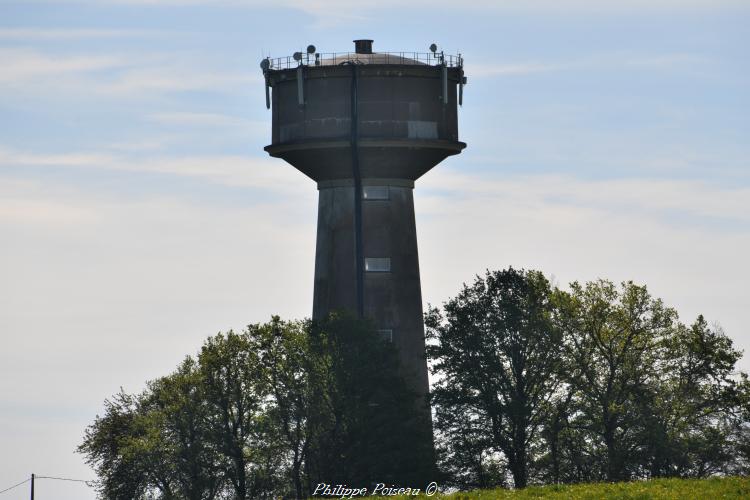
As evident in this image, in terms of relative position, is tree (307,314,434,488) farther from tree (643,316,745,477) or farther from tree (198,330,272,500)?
tree (643,316,745,477)

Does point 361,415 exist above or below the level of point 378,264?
below

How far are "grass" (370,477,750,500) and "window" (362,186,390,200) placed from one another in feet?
84.4

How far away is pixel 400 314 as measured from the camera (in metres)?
84.8

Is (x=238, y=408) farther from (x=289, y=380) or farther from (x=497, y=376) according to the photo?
(x=497, y=376)

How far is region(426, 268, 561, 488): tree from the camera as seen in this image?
79.9 m

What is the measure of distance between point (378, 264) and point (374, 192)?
337cm

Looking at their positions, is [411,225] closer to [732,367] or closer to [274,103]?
[274,103]

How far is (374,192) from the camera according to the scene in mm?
84438

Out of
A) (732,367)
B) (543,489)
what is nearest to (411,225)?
(732,367)

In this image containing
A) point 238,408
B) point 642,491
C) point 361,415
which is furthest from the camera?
point 238,408

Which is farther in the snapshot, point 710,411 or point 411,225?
point 411,225

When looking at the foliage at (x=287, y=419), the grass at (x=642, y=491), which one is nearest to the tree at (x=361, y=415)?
the foliage at (x=287, y=419)

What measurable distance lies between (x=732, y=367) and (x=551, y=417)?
832cm

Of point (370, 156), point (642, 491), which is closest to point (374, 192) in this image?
point (370, 156)
